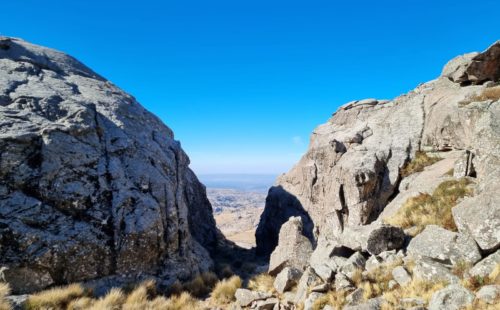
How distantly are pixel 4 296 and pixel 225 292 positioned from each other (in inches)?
413

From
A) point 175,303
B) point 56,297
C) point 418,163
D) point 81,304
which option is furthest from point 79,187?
point 418,163

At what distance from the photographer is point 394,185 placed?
25.4 m

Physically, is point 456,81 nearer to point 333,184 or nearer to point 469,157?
point 469,157

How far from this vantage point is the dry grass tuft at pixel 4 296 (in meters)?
12.2

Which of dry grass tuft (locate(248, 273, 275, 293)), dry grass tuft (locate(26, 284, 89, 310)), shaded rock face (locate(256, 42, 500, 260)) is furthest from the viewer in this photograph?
dry grass tuft (locate(248, 273, 275, 293))

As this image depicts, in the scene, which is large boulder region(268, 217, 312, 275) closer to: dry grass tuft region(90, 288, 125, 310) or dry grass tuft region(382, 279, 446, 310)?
dry grass tuft region(382, 279, 446, 310)

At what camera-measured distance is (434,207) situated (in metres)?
16.8

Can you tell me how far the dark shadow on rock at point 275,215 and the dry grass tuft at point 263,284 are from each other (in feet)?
45.7

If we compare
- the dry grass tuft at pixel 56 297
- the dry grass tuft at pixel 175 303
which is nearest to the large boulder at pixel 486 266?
the dry grass tuft at pixel 175 303

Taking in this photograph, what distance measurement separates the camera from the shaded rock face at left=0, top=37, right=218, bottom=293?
53.7 ft

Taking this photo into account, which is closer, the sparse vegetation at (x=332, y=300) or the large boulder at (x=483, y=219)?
the large boulder at (x=483, y=219)

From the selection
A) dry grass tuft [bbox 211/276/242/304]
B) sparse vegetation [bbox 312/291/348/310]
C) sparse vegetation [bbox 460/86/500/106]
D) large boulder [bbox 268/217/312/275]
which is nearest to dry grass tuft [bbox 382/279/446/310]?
sparse vegetation [bbox 312/291/348/310]

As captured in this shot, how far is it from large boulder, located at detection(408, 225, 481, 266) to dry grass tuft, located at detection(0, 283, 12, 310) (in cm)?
1652

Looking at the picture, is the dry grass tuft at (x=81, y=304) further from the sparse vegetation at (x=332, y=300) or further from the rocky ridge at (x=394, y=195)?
the sparse vegetation at (x=332, y=300)
